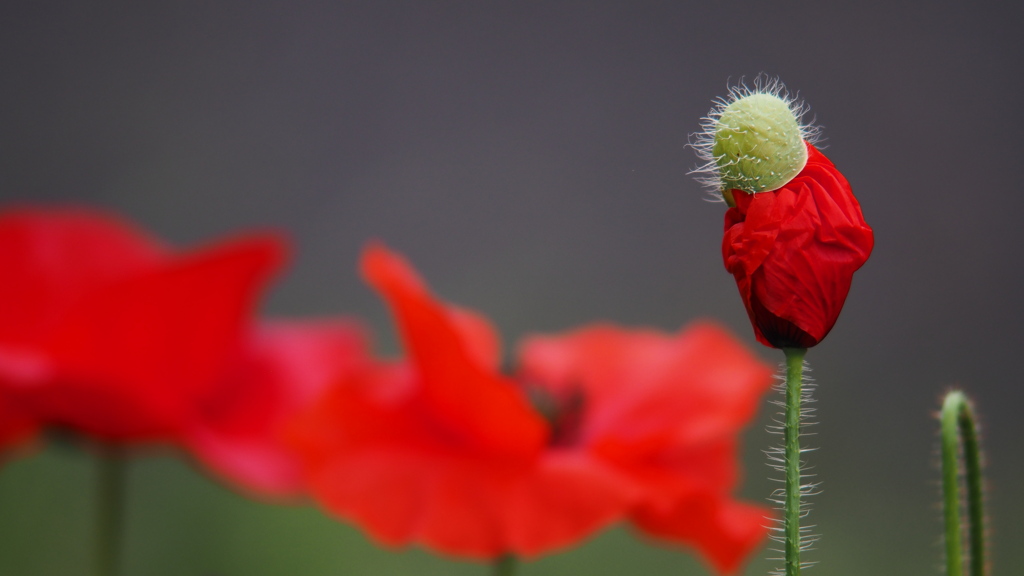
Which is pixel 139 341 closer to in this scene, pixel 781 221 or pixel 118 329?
pixel 118 329

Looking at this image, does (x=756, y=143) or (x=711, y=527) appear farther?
(x=711, y=527)

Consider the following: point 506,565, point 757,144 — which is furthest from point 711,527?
point 757,144

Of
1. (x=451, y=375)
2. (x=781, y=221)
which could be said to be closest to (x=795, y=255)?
(x=781, y=221)

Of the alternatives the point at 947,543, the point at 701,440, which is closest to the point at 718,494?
the point at 701,440

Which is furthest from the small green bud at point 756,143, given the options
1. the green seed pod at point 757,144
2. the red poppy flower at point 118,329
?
the red poppy flower at point 118,329

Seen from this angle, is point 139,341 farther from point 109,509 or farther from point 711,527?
point 711,527
